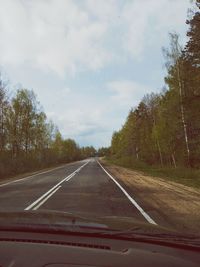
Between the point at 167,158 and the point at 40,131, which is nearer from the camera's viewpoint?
the point at 40,131

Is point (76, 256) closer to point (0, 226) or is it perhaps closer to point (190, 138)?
point (0, 226)

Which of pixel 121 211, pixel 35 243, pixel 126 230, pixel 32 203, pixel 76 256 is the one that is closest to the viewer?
pixel 76 256

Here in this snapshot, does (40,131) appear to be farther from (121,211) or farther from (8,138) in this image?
(121,211)

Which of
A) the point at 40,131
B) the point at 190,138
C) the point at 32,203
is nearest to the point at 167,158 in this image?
the point at 40,131

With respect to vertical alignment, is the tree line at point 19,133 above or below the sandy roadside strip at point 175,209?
above

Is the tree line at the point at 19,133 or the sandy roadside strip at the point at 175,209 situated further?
the tree line at the point at 19,133

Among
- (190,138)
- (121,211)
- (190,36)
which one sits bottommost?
(121,211)

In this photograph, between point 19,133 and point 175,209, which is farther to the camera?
point 19,133

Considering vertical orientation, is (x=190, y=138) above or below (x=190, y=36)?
below

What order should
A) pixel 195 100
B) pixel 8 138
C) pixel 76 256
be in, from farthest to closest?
pixel 8 138
pixel 195 100
pixel 76 256

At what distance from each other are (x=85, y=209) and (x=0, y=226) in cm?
985

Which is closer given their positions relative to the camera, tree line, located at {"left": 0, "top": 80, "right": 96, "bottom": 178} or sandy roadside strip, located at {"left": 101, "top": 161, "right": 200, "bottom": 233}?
sandy roadside strip, located at {"left": 101, "top": 161, "right": 200, "bottom": 233}

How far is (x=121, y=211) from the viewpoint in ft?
41.7

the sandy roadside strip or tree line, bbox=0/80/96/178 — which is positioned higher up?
tree line, bbox=0/80/96/178
